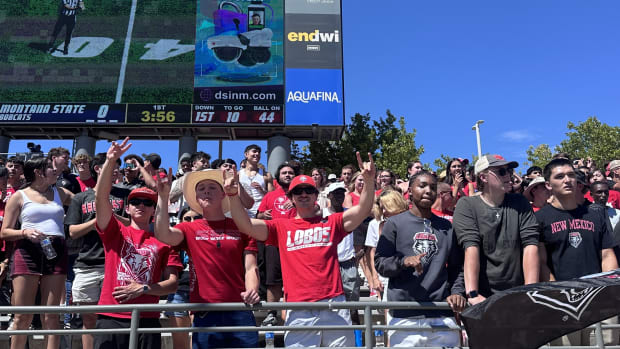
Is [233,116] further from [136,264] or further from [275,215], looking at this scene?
[136,264]

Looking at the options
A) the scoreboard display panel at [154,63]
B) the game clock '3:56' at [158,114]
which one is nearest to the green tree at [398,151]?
the scoreboard display panel at [154,63]

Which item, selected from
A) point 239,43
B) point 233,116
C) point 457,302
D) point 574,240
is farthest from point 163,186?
point 239,43

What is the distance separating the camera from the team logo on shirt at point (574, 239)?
157 inches

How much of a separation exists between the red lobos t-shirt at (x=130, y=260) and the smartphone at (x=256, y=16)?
704 inches

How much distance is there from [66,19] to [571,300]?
2371 cm

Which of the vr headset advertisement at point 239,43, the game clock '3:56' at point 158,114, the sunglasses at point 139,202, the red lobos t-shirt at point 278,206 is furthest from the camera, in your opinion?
the vr headset advertisement at point 239,43

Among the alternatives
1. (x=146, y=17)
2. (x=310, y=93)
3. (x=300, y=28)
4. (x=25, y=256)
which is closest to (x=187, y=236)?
(x=25, y=256)

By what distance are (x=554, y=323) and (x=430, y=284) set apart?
3.57 ft

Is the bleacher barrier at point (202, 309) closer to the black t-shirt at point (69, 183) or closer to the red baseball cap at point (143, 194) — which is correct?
the red baseball cap at point (143, 194)

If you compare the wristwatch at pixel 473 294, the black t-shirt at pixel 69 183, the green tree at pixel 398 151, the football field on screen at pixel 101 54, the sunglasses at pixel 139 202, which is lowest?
the wristwatch at pixel 473 294

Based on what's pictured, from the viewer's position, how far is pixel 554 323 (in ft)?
9.18

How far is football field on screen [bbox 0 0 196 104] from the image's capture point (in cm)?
1952

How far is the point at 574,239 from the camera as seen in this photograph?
4016mm

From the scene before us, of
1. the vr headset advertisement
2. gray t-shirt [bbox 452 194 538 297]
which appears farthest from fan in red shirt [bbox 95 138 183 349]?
the vr headset advertisement
